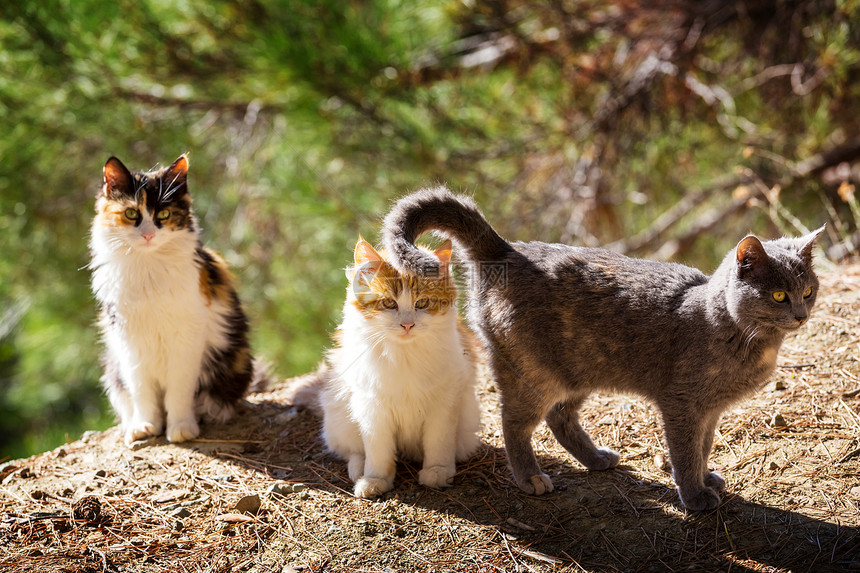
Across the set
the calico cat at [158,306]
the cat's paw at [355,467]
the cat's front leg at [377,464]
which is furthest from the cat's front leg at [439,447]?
the calico cat at [158,306]

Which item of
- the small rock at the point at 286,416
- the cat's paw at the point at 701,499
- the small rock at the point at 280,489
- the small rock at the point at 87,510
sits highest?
the cat's paw at the point at 701,499

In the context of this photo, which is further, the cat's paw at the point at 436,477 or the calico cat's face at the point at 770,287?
the cat's paw at the point at 436,477

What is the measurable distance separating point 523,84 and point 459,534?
4.12 meters

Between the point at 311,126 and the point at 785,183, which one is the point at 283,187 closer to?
the point at 311,126

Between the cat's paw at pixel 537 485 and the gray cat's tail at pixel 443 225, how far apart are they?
2.55 feet

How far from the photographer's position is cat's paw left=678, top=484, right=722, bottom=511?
7.17ft

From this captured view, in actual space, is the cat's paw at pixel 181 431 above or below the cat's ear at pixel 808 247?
below

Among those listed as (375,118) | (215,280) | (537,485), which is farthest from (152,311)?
(375,118)

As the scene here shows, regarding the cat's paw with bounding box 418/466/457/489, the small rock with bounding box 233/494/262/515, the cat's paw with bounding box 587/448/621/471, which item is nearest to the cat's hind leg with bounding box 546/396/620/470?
the cat's paw with bounding box 587/448/621/471

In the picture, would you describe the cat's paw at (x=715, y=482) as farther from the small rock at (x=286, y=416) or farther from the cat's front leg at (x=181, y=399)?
the cat's front leg at (x=181, y=399)

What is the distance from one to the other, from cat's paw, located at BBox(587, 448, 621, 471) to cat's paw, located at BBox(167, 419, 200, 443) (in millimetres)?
1678

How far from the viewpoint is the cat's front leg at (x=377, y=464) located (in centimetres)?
240

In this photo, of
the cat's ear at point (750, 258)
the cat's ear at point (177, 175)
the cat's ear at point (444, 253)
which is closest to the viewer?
the cat's ear at point (750, 258)

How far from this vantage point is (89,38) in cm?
476
